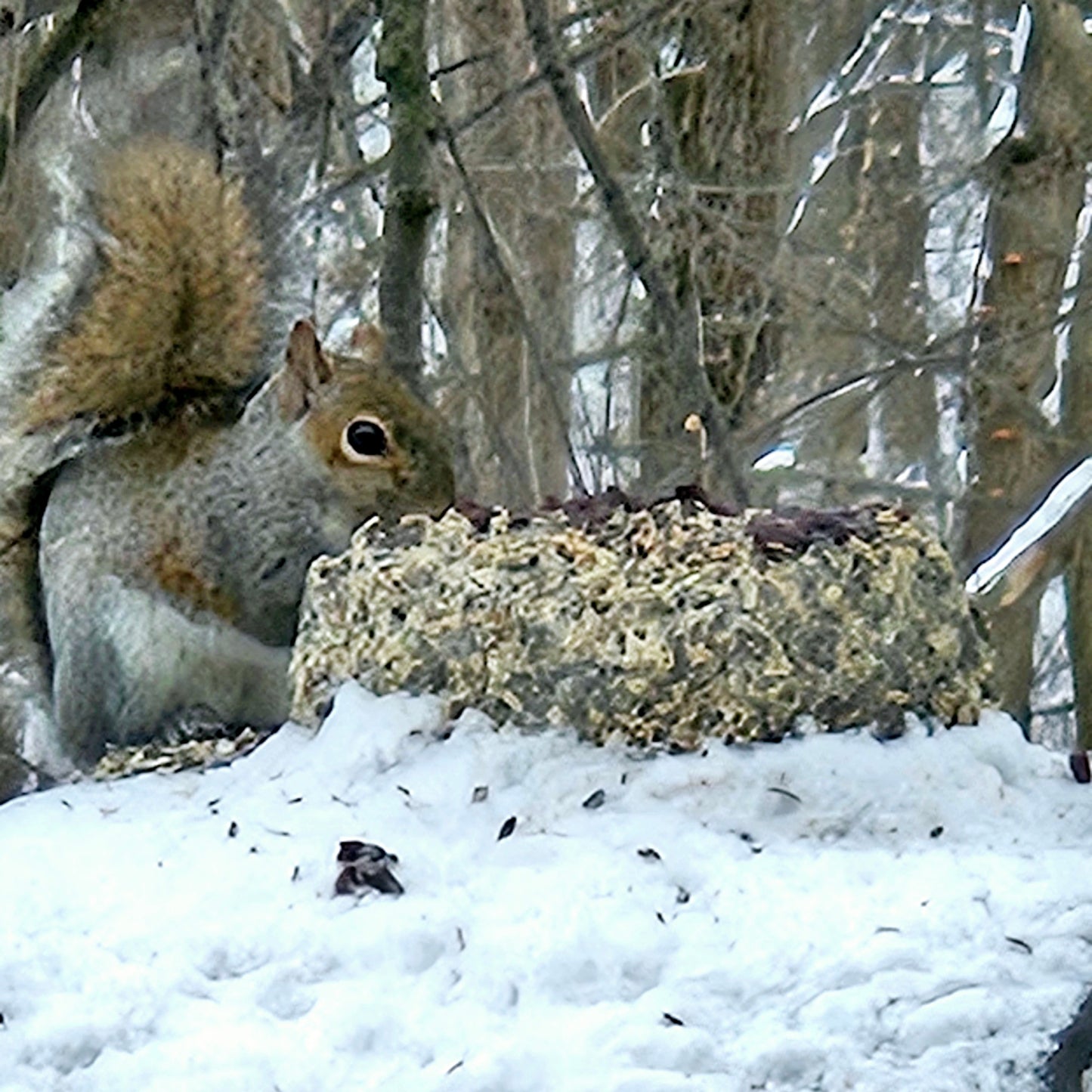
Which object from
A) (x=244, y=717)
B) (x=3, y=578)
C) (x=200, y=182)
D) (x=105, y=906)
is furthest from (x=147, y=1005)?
(x=200, y=182)

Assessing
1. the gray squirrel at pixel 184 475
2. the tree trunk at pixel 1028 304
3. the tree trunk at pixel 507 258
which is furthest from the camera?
the tree trunk at pixel 507 258

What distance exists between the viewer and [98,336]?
2.02 metres

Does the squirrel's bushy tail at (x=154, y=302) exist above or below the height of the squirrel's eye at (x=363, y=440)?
above

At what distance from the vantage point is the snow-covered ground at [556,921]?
124cm

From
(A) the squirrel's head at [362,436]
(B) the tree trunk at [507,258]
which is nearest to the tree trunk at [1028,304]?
(B) the tree trunk at [507,258]

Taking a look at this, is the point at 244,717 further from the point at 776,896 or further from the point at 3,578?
the point at 776,896

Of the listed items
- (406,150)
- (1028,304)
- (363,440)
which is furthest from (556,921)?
(1028,304)

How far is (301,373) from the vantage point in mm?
1988

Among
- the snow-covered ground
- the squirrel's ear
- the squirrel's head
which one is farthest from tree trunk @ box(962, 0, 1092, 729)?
the snow-covered ground

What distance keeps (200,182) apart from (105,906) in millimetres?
896

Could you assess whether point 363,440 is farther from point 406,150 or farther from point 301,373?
point 406,150

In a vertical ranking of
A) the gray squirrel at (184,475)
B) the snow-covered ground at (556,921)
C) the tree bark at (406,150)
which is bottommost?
the snow-covered ground at (556,921)

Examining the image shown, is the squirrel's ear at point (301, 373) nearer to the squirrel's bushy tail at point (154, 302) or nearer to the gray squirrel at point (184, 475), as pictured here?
the gray squirrel at point (184, 475)

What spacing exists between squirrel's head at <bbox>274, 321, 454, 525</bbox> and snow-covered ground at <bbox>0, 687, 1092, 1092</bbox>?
1.28 ft
